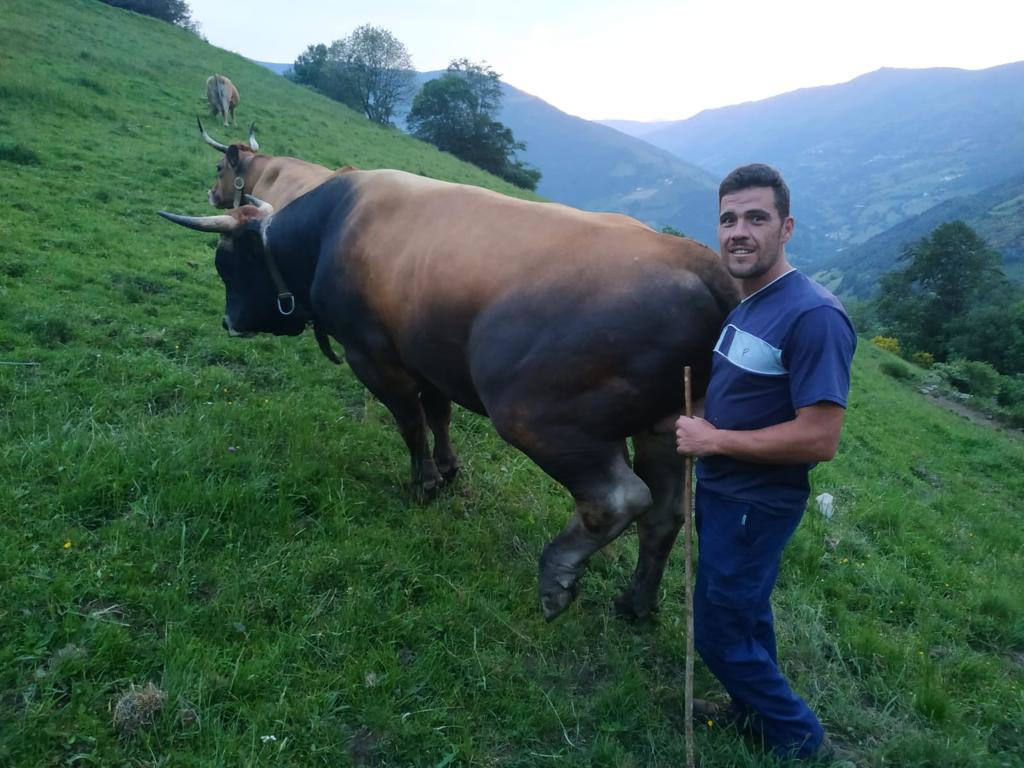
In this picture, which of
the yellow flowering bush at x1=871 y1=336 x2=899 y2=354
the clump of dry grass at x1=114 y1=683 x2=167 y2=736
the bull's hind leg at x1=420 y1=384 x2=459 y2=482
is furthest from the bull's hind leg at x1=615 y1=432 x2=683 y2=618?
the yellow flowering bush at x1=871 y1=336 x2=899 y2=354

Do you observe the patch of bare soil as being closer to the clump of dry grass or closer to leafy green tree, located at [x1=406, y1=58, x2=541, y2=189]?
the clump of dry grass

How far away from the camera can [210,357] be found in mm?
5918

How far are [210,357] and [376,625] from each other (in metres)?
3.69

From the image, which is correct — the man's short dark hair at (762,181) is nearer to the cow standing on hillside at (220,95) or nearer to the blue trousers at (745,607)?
the blue trousers at (745,607)

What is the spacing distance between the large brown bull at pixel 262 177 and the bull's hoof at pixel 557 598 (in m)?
3.90

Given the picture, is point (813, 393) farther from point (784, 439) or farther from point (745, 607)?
point (745, 607)

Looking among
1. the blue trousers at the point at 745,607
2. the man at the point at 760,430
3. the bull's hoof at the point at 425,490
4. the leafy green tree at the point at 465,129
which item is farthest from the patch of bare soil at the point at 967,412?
the leafy green tree at the point at 465,129

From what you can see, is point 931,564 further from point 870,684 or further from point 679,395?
point 679,395

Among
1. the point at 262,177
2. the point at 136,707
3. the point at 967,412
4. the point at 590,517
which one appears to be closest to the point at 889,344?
the point at 967,412

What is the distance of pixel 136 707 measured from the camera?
2.50 metres

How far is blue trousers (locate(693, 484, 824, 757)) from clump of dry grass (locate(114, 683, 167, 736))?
89.7 inches

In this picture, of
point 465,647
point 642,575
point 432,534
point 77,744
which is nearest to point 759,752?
point 642,575

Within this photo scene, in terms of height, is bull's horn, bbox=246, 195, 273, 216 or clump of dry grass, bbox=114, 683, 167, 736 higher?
bull's horn, bbox=246, 195, 273, 216

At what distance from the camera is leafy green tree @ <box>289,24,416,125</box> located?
164 feet
